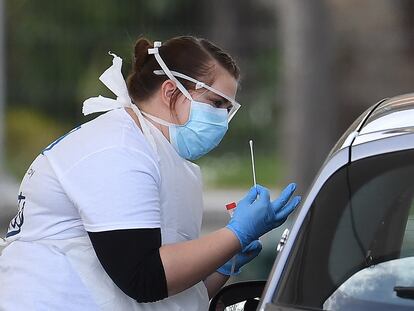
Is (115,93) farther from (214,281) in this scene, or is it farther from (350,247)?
(350,247)

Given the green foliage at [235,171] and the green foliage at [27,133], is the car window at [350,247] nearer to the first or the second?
the green foliage at [235,171]

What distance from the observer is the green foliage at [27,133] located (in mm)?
17094

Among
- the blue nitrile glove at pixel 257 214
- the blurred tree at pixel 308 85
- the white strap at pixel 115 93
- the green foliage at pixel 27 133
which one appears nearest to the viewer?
the blue nitrile glove at pixel 257 214

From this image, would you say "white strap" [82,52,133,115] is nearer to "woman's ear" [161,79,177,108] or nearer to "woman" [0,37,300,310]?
"woman" [0,37,300,310]

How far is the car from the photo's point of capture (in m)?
2.94

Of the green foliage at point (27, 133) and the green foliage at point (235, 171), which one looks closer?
the green foliage at point (235, 171)

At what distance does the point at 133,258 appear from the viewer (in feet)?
10.8

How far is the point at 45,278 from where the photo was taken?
3.47m

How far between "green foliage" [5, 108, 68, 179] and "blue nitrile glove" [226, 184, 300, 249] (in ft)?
44.2

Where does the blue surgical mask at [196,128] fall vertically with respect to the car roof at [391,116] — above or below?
below

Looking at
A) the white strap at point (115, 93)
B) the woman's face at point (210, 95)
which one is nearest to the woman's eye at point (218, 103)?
the woman's face at point (210, 95)

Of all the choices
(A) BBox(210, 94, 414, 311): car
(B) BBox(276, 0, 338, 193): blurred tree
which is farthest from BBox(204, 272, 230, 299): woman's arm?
(B) BBox(276, 0, 338, 193): blurred tree

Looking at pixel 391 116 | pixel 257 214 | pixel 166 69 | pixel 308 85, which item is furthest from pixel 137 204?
pixel 308 85

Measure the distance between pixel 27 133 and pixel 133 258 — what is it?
14.5 meters
